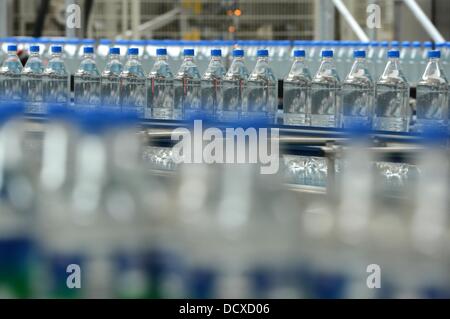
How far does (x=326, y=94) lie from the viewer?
9.37 feet

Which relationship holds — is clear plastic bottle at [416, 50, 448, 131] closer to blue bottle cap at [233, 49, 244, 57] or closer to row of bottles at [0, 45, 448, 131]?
row of bottles at [0, 45, 448, 131]

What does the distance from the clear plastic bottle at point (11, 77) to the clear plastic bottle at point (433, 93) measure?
123 cm

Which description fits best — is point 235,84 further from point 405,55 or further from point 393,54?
point 405,55

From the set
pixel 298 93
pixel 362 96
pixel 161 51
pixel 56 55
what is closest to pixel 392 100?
pixel 362 96

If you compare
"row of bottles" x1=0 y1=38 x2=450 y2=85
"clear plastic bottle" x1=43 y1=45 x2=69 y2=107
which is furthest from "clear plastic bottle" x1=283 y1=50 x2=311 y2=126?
"row of bottles" x1=0 y1=38 x2=450 y2=85

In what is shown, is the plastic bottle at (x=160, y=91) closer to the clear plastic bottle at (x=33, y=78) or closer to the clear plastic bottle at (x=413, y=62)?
the clear plastic bottle at (x=33, y=78)

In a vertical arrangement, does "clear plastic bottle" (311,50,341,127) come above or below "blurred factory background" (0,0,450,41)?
below

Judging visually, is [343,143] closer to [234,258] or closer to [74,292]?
[234,258]

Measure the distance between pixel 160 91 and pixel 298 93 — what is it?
0.39 m

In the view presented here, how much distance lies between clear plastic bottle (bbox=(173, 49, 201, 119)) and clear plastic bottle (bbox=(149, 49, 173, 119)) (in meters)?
0.02

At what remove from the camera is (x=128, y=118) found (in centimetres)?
249

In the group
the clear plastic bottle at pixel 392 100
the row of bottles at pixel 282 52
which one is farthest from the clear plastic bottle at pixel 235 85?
the row of bottles at pixel 282 52

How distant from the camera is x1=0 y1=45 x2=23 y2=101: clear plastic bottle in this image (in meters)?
3.22

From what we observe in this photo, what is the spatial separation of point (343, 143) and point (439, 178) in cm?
25
